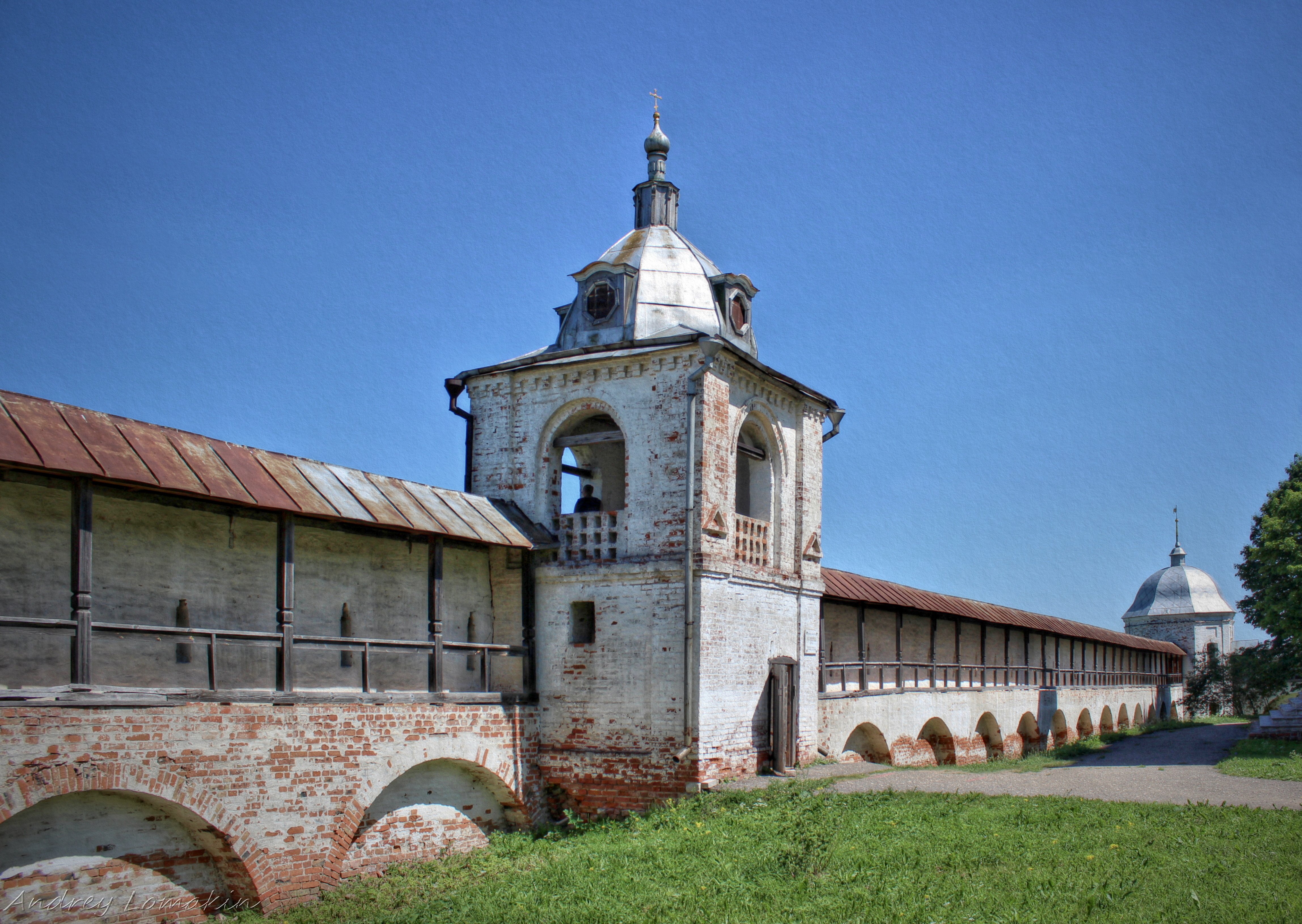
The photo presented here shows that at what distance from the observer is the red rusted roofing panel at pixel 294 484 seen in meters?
11.4

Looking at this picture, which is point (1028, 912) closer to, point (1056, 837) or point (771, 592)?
point (1056, 837)

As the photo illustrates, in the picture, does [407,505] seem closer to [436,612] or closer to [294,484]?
[436,612]

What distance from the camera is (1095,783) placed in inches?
576

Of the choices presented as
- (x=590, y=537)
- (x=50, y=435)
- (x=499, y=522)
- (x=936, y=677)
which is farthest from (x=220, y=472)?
(x=936, y=677)

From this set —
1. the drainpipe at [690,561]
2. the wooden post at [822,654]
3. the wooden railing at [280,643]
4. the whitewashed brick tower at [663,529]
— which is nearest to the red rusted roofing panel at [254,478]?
the wooden railing at [280,643]

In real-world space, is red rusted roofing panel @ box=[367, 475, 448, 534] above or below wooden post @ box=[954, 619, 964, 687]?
above

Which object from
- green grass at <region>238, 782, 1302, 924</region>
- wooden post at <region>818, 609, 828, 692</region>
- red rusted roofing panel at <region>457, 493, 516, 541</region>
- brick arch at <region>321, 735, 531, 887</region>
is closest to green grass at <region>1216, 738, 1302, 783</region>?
green grass at <region>238, 782, 1302, 924</region>

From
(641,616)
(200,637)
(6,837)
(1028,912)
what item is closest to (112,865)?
(6,837)

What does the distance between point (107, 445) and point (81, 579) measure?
1.30m

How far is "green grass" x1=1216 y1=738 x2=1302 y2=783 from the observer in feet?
51.7

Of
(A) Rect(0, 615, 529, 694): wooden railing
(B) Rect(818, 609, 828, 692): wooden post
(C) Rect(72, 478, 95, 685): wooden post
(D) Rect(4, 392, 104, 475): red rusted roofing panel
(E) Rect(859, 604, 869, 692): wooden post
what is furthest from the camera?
(E) Rect(859, 604, 869, 692): wooden post

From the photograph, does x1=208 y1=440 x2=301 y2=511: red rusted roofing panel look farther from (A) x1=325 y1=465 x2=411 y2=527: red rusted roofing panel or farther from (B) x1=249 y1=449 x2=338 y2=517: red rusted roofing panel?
(A) x1=325 y1=465 x2=411 y2=527: red rusted roofing panel

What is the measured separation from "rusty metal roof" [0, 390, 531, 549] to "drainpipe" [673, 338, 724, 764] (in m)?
2.11

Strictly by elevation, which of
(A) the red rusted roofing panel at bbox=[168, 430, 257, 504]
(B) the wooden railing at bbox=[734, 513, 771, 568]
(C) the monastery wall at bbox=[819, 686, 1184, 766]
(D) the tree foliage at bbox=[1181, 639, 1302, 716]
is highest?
(A) the red rusted roofing panel at bbox=[168, 430, 257, 504]
